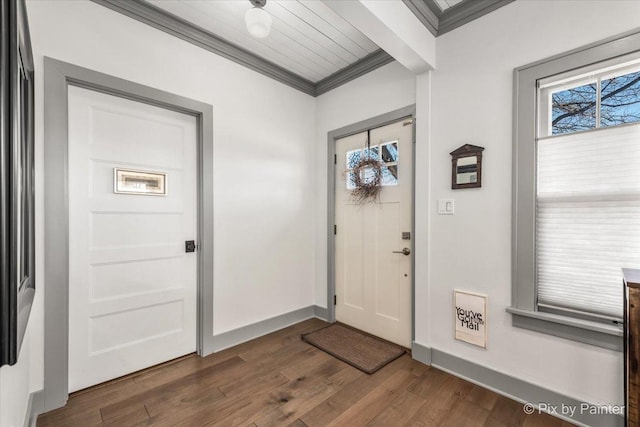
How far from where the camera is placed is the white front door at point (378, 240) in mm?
2730

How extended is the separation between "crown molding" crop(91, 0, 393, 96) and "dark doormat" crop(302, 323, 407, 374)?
8.95ft

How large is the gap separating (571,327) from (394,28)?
2.21 meters

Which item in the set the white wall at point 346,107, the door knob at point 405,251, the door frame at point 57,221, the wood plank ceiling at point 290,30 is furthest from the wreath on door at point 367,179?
the door frame at point 57,221

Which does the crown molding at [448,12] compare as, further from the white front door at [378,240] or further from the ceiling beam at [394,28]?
the white front door at [378,240]

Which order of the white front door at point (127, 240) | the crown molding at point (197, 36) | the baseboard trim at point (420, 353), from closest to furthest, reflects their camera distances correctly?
the white front door at point (127, 240)
the crown molding at point (197, 36)
the baseboard trim at point (420, 353)

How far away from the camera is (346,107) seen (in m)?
3.21

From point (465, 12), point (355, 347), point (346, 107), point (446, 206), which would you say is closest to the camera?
point (465, 12)

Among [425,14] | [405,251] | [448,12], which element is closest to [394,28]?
[425,14]

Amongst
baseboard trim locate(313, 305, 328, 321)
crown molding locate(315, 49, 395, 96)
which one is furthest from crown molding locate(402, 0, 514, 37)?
baseboard trim locate(313, 305, 328, 321)

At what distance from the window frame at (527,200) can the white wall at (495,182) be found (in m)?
0.05

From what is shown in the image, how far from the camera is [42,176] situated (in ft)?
5.91

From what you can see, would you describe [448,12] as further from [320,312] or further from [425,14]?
[320,312]

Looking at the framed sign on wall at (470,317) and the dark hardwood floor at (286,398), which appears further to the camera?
the framed sign on wall at (470,317)

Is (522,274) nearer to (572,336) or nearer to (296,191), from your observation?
(572,336)
